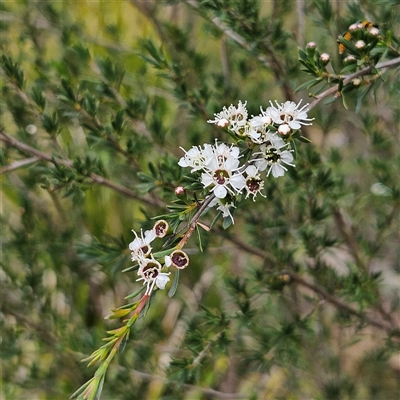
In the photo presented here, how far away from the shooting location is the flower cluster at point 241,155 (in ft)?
1.98

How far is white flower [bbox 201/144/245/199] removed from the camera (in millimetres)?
595

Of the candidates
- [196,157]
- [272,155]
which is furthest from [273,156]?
[196,157]

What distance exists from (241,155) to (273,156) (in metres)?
0.05

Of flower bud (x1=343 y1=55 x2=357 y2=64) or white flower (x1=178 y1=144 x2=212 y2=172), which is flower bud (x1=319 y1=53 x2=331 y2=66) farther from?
white flower (x1=178 y1=144 x2=212 y2=172)

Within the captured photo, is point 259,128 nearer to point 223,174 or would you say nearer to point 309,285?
point 223,174

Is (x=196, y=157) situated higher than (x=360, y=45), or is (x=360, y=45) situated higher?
(x=360, y=45)

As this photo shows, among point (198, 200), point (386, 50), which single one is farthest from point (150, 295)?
point (386, 50)

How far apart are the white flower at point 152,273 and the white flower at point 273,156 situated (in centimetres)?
19

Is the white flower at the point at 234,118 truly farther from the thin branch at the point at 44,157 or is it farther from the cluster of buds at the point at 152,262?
the thin branch at the point at 44,157

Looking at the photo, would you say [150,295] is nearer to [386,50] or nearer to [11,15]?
[386,50]

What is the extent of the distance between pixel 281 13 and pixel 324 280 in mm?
800

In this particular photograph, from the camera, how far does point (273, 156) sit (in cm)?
64

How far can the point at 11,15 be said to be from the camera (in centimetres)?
153

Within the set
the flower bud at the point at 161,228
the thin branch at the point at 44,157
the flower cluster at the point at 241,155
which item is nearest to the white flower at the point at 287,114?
the flower cluster at the point at 241,155
